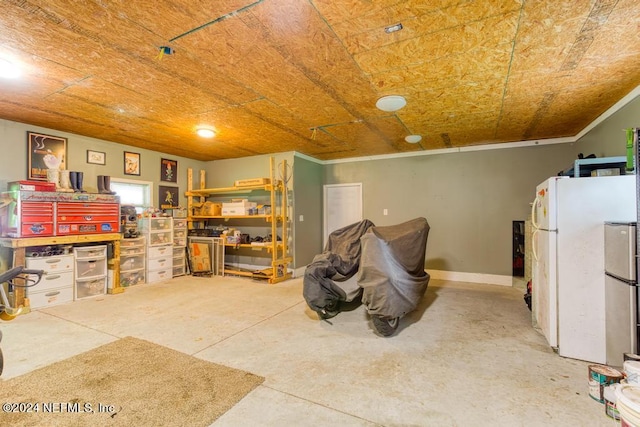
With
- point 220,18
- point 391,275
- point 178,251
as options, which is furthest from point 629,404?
point 178,251

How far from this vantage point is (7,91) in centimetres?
299

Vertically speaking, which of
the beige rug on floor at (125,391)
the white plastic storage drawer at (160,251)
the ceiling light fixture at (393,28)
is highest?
the ceiling light fixture at (393,28)

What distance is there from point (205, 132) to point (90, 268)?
274 centimetres

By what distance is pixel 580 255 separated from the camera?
8.01 feet

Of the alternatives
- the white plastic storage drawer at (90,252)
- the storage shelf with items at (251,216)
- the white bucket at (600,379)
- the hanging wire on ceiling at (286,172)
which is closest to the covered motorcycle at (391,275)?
the white bucket at (600,379)

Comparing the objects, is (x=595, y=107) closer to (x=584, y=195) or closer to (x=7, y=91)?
(x=584, y=195)

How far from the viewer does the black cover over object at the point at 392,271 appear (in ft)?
9.23

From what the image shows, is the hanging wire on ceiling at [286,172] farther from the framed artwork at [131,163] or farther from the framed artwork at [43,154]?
the framed artwork at [43,154]

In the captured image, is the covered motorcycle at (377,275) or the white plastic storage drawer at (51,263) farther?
the white plastic storage drawer at (51,263)

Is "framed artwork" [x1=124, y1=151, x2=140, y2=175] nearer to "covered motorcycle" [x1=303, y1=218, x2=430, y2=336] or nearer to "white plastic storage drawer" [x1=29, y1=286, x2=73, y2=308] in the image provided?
"white plastic storage drawer" [x1=29, y1=286, x2=73, y2=308]

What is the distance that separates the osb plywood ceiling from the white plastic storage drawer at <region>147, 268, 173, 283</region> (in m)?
2.62

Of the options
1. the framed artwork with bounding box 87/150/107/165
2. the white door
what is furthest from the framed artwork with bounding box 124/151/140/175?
the white door

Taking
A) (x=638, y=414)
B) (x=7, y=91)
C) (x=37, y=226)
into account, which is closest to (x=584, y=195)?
(x=638, y=414)

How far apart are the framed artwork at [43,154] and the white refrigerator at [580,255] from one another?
254 inches
